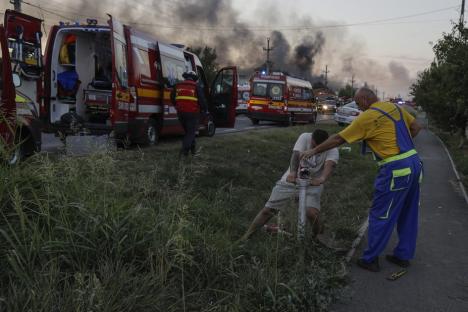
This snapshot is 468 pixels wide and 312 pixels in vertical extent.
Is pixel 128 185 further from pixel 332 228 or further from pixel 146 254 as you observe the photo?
pixel 332 228

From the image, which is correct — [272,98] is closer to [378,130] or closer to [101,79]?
[101,79]

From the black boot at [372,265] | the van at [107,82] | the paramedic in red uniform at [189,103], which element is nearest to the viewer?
the black boot at [372,265]

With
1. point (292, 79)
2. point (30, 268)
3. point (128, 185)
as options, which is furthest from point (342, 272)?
point (292, 79)

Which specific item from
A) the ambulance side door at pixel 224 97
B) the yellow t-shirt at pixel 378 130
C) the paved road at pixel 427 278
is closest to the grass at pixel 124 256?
the paved road at pixel 427 278

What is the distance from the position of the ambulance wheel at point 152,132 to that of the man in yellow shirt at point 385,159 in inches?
290

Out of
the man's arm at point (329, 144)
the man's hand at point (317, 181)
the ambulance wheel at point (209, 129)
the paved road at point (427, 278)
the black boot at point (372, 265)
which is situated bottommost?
the paved road at point (427, 278)

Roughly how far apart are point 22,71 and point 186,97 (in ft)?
9.82

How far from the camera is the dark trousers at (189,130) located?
31.9ft

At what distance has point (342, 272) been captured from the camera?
467 cm

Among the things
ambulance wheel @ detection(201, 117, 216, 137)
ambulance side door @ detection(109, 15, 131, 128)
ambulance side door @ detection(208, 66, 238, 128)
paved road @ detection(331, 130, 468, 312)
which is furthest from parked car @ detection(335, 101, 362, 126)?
paved road @ detection(331, 130, 468, 312)

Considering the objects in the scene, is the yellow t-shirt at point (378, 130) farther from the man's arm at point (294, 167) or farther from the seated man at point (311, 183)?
the man's arm at point (294, 167)

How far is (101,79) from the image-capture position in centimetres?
1166

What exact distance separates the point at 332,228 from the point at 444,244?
53.4 inches

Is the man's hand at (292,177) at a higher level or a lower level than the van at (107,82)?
lower
